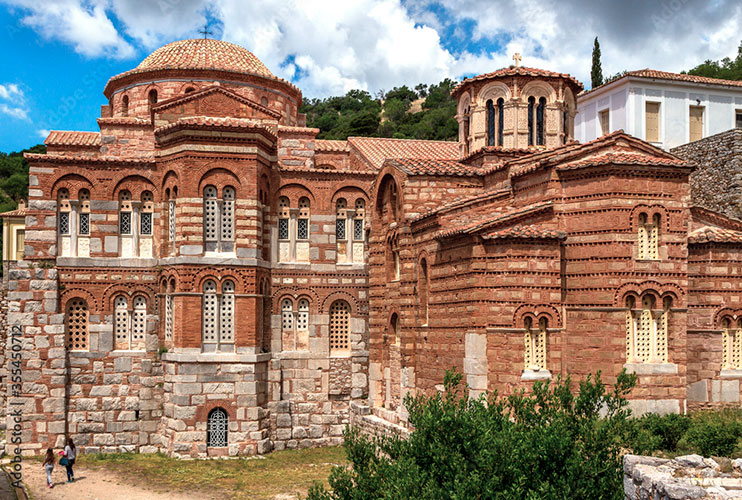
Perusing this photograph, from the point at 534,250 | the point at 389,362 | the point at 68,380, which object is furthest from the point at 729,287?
the point at 68,380

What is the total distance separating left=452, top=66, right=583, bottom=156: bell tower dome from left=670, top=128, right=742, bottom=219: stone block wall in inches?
171

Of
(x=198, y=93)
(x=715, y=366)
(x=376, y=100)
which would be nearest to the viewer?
(x=715, y=366)

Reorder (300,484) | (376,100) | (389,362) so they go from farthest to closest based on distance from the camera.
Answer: (376,100) → (389,362) → (300,484)

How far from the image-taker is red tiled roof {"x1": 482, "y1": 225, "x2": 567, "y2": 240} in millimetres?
17531

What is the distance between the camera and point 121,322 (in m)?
24.7

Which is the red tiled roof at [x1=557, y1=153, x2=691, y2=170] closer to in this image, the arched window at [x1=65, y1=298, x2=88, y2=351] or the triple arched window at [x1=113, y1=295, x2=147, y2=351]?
the triple arched window at [x1=113, y1=295, x2=147, y2=351]

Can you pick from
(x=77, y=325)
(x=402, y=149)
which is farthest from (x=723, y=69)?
(x=77, y=325)

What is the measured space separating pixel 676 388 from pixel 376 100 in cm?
6897

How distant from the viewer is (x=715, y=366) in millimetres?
19250

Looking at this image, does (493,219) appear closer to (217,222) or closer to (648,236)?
(648,236)

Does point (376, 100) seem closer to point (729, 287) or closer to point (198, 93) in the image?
point (198, 93)

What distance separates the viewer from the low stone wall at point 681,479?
9766mm

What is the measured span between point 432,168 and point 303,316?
661 centimetres

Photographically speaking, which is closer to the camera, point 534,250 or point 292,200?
point 534,250
